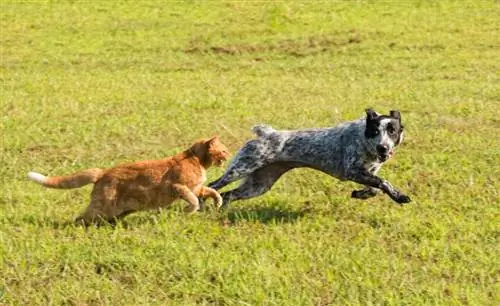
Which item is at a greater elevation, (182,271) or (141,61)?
(182,271)

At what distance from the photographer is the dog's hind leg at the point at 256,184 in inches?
362

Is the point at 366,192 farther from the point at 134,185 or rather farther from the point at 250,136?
the point at 250,136

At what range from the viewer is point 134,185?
786 cm

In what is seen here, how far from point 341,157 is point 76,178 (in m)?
2.59

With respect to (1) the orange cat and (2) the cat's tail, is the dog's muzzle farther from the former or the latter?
(2) the cat's tail

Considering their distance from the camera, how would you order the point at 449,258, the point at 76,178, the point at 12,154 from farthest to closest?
the point at 12,154 → the point at 76,178 → the point at 449,258

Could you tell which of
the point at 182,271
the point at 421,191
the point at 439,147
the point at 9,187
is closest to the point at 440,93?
the point at 439,147

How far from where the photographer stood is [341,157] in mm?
9000

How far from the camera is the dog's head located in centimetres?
858

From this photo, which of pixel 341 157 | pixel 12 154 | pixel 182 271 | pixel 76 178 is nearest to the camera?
pixel 182 271

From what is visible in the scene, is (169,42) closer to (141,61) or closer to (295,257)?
(141,61)

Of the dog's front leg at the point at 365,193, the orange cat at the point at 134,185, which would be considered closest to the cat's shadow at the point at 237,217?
the orange cat at the point at 134,185

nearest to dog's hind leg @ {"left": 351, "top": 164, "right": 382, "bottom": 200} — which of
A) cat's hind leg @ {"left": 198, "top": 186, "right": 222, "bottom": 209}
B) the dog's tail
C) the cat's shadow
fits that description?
the cat's shadow

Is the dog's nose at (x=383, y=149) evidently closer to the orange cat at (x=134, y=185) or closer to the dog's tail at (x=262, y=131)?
the dog's tail at (x=262, y=131)
